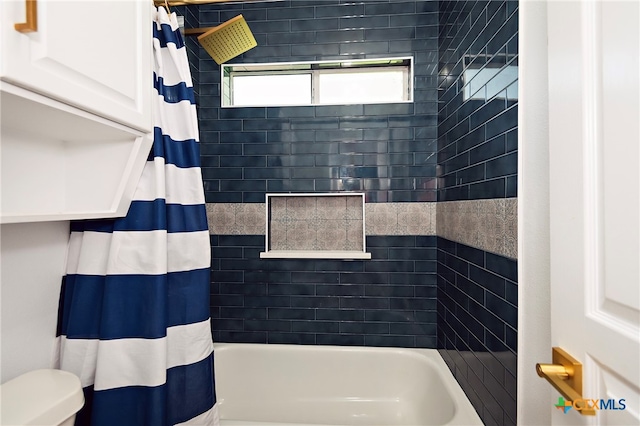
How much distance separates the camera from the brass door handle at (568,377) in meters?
0.62

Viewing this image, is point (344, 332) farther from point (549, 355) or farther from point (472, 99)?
point (472, 99)

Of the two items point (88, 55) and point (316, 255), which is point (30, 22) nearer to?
point (88, 55)

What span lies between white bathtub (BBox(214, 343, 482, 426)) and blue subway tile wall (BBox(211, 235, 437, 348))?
83mm

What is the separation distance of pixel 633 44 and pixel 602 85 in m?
0.08

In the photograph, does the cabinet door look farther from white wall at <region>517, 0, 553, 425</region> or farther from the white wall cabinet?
white wall at <region>517, 0, 553, 425</region>

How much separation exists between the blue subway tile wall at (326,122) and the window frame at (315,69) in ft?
0.11

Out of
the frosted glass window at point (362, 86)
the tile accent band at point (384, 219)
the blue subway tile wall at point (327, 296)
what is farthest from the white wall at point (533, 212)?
the frosted glass window at point (362, 86)

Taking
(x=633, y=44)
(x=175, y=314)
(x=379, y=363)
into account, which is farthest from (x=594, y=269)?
(x=379, y=363)

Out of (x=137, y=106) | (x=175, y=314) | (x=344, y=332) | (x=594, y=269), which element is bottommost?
(x=344, y=332)

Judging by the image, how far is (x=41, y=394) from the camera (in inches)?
32.3

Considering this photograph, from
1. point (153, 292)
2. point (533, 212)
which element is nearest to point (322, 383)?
Answer: point (153, 292)

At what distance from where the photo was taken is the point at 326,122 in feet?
6.72

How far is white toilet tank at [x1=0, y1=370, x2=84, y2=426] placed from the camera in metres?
0.73

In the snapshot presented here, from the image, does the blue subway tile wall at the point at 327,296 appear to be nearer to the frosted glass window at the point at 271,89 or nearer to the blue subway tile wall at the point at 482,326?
the blue subway tile wall at the point at 482,326
